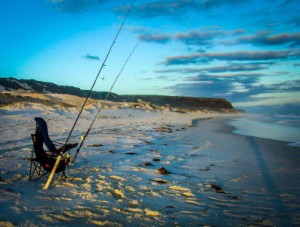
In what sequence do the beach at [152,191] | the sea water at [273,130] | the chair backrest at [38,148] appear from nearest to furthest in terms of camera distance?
the beach at [152,191] < the chair backrest at [38,148] < the sea water at [273,130]

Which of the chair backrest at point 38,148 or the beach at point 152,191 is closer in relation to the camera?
the beach at point 152,191

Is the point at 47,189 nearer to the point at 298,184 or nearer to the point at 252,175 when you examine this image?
the point at 252,175

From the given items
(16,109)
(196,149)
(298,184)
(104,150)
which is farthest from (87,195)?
(16,109)

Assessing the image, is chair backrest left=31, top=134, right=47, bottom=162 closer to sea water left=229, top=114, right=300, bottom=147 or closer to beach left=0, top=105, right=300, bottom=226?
beach left=0, top=105, right=300, bottom=226

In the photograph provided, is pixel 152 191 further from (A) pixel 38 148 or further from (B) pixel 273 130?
(B) pixel 273 130

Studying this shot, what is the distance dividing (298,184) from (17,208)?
18.2ft

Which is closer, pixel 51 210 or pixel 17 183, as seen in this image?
pixel 51 210

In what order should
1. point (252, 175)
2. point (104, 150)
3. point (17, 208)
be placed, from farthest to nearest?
1. point (104, 150)
2. point (252, 175)
3. point (17, 208)

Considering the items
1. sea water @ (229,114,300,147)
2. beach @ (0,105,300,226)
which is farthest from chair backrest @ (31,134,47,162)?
sea water @ (229,114,300,147)

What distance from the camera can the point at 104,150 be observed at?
8492 mm

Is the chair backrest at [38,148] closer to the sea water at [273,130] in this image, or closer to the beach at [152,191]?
the beach at [152,191]

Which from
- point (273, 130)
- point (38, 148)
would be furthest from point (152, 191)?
point (273, 130)

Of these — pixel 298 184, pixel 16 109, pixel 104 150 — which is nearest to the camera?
pixel 298 184

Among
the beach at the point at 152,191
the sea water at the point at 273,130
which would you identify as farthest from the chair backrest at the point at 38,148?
the sea water at the point at 273,130
